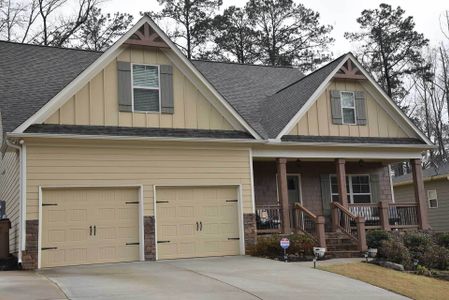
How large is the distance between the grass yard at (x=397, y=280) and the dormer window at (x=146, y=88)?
661 centimetres

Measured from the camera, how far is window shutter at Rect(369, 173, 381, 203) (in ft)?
70.7

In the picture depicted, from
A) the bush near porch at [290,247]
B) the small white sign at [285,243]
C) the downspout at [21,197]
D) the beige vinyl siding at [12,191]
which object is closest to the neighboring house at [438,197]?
the bush near porch at [290,247]

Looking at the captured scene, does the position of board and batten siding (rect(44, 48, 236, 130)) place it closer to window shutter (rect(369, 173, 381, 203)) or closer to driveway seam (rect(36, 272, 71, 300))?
driveway seam (rect(36, 272, 71, 300))

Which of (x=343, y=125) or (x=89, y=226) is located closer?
(x=89, y=226)

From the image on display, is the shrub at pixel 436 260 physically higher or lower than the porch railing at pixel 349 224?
lower

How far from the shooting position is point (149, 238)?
1523 cm

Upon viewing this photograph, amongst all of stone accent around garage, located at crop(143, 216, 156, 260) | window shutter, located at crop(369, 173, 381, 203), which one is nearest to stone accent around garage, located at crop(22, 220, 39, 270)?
stone accent around garage, located at crop(143, 216, 156, 260)

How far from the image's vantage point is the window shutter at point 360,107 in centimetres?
1934

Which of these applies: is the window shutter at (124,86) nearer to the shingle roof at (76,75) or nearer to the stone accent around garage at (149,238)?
the shingle roof at (76,75)

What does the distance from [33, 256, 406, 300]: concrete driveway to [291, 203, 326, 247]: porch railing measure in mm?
2176

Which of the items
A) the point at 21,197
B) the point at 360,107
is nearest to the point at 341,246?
the point at 360,107

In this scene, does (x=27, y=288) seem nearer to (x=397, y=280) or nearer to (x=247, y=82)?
(x=397, y=280)

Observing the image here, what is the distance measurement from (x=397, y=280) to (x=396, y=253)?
246 cm

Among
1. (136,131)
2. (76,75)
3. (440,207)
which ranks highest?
(76,75)
